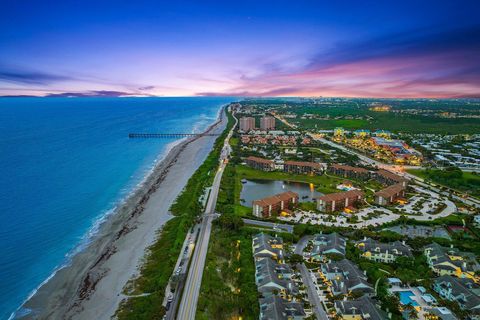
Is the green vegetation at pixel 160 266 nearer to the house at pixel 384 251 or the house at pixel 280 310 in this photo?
the house at pixel 280 310

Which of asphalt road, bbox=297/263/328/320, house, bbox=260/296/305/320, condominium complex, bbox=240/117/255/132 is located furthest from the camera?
condominium complex, bbox=240/117/255/132

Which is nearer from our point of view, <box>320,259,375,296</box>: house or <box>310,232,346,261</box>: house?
<box>320,259,375,296</box>: house

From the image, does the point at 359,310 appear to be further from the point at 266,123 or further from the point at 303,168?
the point at 266,123

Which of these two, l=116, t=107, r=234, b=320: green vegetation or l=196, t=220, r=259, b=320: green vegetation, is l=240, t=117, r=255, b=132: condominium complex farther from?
l=196, t=220, r=259, b=320: green vegetation

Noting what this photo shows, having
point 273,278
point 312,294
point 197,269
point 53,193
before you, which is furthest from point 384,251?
point 53,193

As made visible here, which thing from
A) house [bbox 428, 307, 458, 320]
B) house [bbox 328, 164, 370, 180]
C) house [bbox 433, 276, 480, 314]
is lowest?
house [bbox 428, 307, 458, 320]

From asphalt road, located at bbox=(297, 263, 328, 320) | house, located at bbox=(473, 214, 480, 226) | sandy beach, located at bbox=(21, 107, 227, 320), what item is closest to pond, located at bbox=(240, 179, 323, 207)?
sandy beach, located at bbox=(21, 107, 227, 320)

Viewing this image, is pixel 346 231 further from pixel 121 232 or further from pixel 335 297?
pixel 121 232
